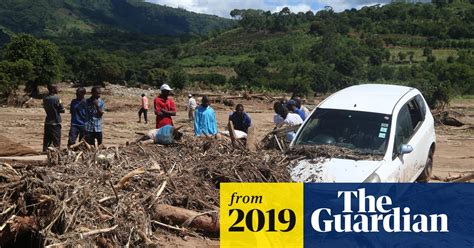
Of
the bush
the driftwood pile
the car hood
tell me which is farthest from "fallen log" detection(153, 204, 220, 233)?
the bush

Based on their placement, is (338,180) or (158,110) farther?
(158,110)

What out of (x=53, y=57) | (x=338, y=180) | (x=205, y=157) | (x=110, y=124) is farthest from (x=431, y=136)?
(x=53, y=57)

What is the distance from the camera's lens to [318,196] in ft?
18.7

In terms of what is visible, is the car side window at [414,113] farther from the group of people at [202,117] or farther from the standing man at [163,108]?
the standing man at [163,108]

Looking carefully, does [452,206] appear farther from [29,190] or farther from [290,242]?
[29,190]

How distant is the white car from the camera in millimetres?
6938

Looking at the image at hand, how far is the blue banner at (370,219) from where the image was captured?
17.5 ft

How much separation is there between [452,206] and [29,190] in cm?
419

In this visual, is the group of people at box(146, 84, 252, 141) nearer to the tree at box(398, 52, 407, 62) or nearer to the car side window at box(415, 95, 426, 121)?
the car side window at box(415, 95, 426, 121)

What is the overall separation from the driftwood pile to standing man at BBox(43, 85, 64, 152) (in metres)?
3.54

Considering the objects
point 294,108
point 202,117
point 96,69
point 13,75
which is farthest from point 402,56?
point 202,117

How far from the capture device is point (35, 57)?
3428 cm

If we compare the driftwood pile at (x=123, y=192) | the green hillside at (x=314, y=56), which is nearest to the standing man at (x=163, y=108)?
the driftwood pile at (x=123, y=192)

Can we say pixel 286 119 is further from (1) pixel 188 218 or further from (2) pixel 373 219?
(2) pixel 373 219
